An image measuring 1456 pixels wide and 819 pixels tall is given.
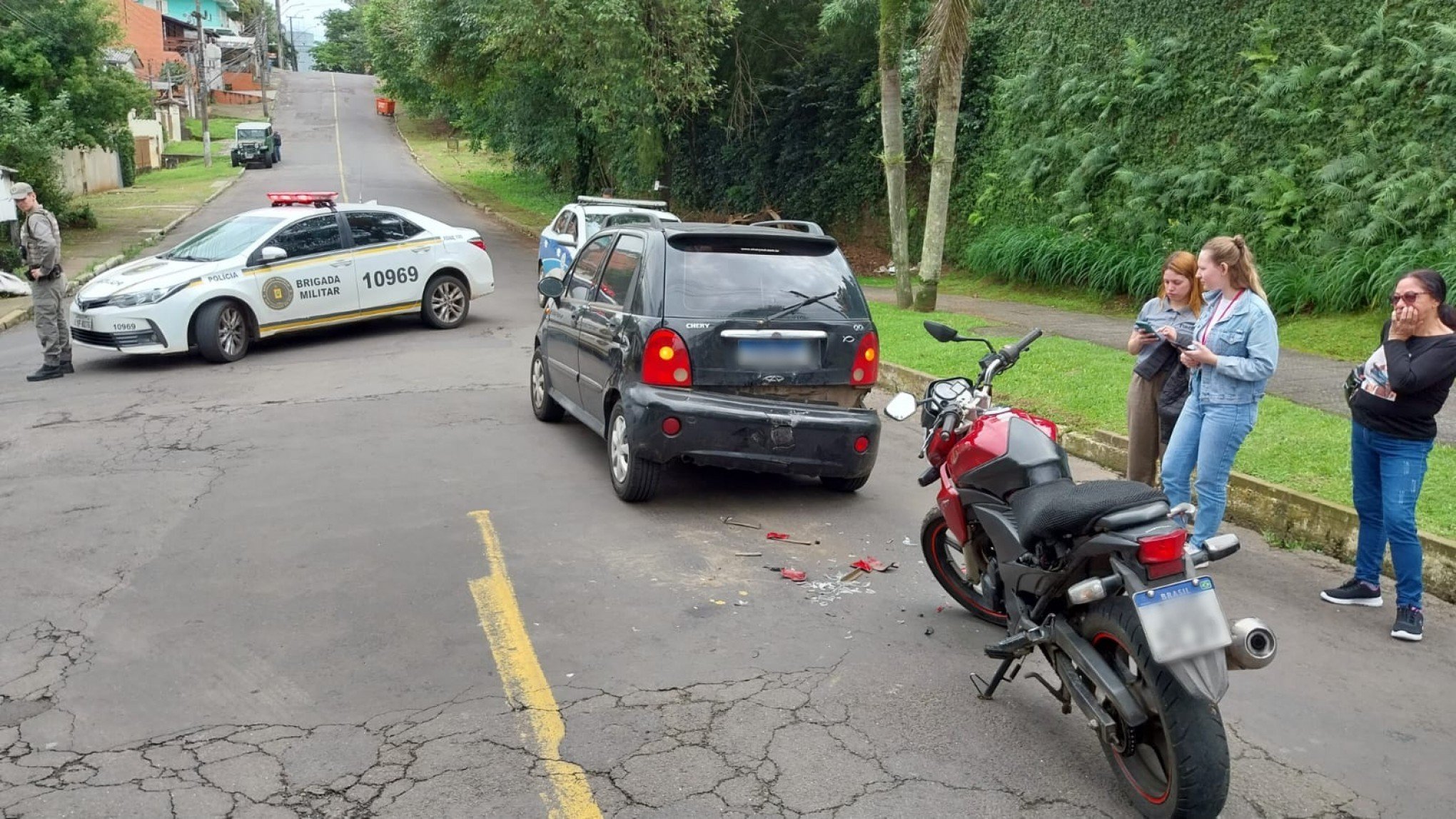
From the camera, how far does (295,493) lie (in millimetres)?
7316

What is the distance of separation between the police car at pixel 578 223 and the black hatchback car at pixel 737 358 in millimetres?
8595

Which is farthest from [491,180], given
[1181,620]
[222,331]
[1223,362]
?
[1181,620]

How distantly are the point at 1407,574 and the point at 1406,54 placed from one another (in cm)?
974

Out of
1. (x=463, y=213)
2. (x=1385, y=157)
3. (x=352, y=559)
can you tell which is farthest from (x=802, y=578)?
(x=463, y=213)

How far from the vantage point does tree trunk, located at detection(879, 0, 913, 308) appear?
14672 millimetres

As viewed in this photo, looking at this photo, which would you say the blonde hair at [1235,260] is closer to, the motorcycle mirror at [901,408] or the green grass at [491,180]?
the motorcycle mirror at [901,408]

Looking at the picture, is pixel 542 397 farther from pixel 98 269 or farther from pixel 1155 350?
pixel 98 269

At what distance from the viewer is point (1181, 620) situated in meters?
3.55

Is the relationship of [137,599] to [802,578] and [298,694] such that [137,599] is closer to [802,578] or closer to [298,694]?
[298,694]

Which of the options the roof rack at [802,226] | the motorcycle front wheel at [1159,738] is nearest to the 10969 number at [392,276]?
the roof rack at [802,226]

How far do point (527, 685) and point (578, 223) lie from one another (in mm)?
12560

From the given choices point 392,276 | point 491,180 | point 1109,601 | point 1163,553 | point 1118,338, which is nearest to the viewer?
point 1163,553

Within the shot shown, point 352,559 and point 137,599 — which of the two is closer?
point 137,599

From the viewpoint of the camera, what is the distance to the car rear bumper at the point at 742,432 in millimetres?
6723
